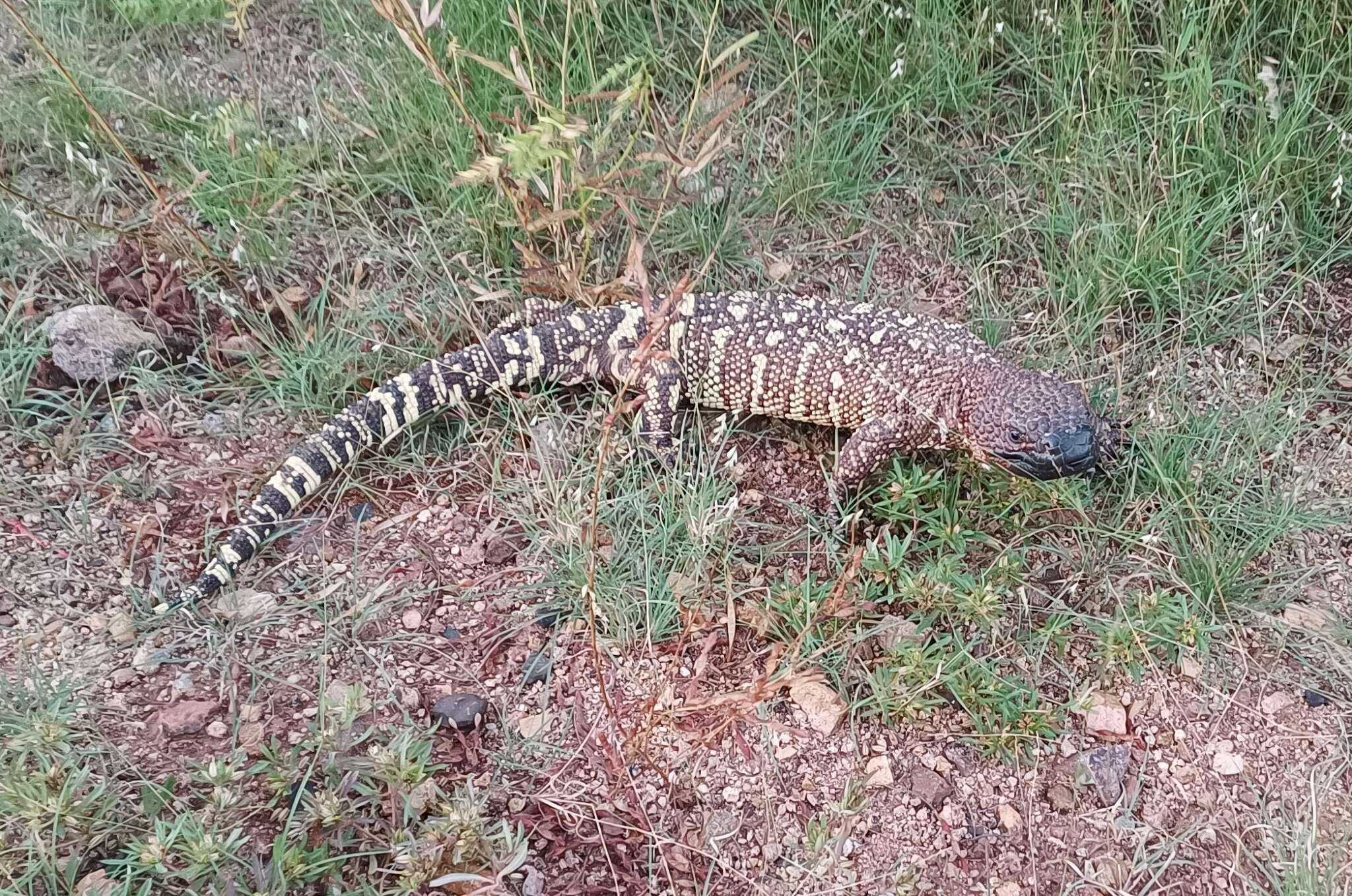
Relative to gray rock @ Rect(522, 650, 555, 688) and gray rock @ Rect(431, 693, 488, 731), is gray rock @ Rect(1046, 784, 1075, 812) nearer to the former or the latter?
gray rock @ Rect(522, 650, 555, 688)

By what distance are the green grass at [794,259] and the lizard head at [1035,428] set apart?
0.47 ft

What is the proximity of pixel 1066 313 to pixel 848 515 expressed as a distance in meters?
1.11

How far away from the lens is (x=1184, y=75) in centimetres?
318

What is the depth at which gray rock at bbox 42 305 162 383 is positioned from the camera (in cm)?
295

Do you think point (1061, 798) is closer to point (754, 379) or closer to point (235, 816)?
point (754, 379)

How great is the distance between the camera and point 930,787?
2.32m

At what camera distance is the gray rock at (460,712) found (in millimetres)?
2369

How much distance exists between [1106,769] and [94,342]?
10.1ft

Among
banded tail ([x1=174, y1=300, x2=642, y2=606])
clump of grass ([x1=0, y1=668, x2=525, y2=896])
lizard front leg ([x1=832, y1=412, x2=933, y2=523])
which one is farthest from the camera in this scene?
lizard front leg ([x1=832, y1=412, x2=933, y2=523])

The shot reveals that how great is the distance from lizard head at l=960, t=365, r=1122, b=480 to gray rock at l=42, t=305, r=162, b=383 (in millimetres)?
2536

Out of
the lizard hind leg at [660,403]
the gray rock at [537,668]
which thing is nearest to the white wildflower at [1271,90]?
the lizard hind leg at [660,403]

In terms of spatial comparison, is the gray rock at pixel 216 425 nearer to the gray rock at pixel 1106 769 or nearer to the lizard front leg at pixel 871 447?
the lizard front leg at pixel 871 447

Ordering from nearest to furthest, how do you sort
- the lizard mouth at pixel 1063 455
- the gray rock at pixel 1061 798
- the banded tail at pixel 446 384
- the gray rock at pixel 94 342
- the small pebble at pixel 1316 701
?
the gray rock at pixel 1061 798, the small pebble at pixel 1316 701, the lizard mouth at pixel 1063 455, the banded tail at pixel 446 384, the gray rock at pixel 94 342

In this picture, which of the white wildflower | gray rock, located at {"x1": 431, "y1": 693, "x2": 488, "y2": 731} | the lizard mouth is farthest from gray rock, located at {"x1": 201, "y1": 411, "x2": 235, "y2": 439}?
the white wildflower
